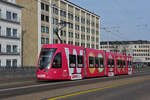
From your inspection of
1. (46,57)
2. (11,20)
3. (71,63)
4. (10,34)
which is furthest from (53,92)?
(11,20)

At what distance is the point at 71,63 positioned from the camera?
2098 cm

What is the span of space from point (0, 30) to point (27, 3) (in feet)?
40.6

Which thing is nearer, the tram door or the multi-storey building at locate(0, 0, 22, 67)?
the tram door

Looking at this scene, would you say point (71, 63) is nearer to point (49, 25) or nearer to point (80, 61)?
point (80, 61)

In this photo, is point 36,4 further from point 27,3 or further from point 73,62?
point 73,62

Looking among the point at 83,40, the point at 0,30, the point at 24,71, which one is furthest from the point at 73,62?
the point at 83,40

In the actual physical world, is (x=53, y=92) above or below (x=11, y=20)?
below

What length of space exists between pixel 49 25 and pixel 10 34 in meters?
16.0

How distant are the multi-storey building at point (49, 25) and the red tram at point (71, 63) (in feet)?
48.7

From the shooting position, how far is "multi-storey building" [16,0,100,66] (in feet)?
177

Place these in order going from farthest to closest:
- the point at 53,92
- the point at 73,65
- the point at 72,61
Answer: the point at 73,65, the point at 72,61, the point at 53,92

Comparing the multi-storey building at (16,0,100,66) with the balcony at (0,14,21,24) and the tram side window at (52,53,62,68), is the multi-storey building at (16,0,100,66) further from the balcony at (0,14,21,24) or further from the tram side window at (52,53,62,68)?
the tram side window at (52,53,62,68)

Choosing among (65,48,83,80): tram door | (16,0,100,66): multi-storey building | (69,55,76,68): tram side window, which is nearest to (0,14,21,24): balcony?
(16,0,100,66): multi-storey building

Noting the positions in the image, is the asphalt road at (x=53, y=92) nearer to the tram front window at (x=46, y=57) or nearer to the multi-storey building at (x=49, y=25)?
the tram front window at (x=46, y=57)
